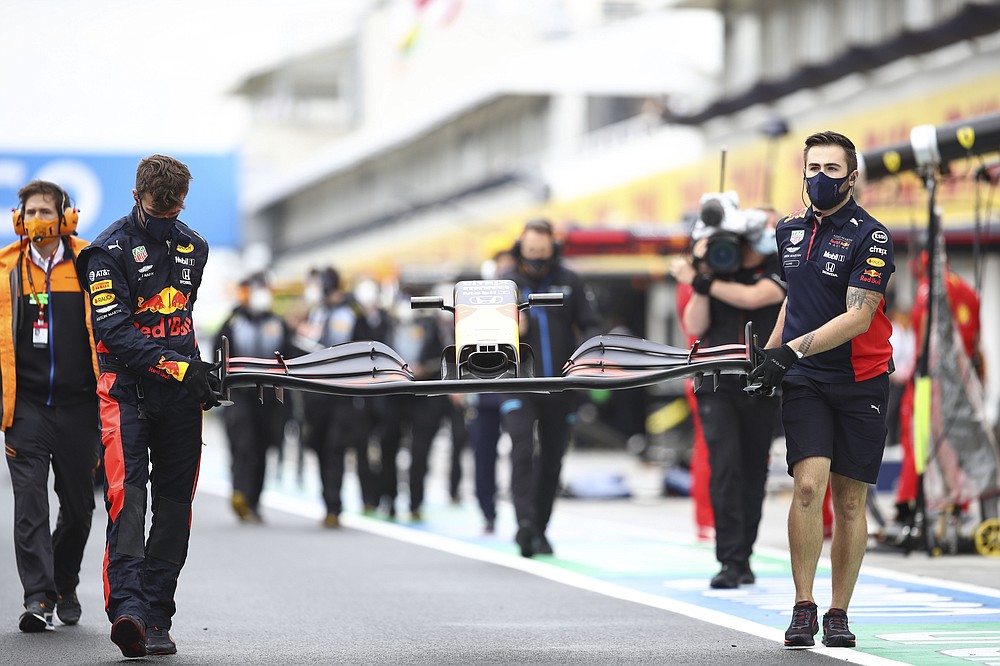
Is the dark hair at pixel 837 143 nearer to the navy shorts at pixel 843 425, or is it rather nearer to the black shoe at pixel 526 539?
the navy shorts at pixel 843 425

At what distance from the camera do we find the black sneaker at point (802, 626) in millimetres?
7246

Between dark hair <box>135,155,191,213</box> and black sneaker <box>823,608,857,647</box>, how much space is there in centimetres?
322

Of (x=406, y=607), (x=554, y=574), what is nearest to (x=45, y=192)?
(x=406, y=607)

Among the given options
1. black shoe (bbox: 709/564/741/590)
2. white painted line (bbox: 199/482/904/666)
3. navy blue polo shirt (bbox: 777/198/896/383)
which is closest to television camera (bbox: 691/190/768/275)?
black shoe (bbox: 709/564/741/590)

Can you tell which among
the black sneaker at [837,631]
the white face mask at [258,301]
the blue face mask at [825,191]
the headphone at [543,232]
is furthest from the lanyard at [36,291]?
the white face mask at [258,301]

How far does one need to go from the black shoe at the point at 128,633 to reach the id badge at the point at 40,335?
5.66ft

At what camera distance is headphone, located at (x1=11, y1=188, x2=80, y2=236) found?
8.23 metres

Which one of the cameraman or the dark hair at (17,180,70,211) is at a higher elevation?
the dark hair at (17,180,70,211)

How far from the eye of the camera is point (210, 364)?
7227 mm

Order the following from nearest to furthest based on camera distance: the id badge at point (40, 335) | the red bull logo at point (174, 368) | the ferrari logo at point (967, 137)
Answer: the red bull logo at point (174, 368)
the id badge at point (40, 335)
the ferrari logo at point (967, 137)

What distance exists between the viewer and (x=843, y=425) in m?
7.52

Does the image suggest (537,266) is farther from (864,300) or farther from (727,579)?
(864,300)

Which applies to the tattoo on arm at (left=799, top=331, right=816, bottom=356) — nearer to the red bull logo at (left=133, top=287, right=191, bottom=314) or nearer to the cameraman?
the cameraman

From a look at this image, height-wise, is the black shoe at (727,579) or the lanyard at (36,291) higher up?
the lanyard at (36,291)
